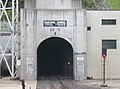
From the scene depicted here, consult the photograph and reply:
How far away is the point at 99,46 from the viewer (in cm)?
4069

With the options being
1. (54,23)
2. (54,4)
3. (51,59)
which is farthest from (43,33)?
(51,59)

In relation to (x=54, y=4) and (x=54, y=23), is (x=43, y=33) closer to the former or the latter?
(x=54, y=23)

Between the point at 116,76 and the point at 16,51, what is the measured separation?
10956mm

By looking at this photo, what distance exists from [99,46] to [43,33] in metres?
5.50

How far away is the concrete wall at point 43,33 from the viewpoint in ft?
130

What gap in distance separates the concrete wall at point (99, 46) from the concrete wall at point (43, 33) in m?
1.05

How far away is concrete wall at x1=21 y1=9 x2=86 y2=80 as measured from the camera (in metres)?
39.7

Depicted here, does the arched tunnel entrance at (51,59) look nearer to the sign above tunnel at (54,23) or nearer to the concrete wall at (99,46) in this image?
the concrete wall at (99,46)

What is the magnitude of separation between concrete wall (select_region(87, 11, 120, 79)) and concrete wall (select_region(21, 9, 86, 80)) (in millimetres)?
1048

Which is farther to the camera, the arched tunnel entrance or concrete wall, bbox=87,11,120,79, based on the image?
the arched tunnel entrance

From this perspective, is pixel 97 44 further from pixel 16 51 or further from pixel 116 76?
pixel 16 51

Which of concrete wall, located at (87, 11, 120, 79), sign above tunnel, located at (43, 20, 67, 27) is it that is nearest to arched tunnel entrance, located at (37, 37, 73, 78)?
concrete wall, located at (87, 11, 120, 79)

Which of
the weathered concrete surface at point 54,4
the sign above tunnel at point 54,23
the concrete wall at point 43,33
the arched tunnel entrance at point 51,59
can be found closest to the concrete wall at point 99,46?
the concrete wall at point 43,33

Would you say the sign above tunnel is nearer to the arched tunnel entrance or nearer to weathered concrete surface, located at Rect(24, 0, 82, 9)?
weathered concrete surface, located at Rect(24, 0, 82, 9)
